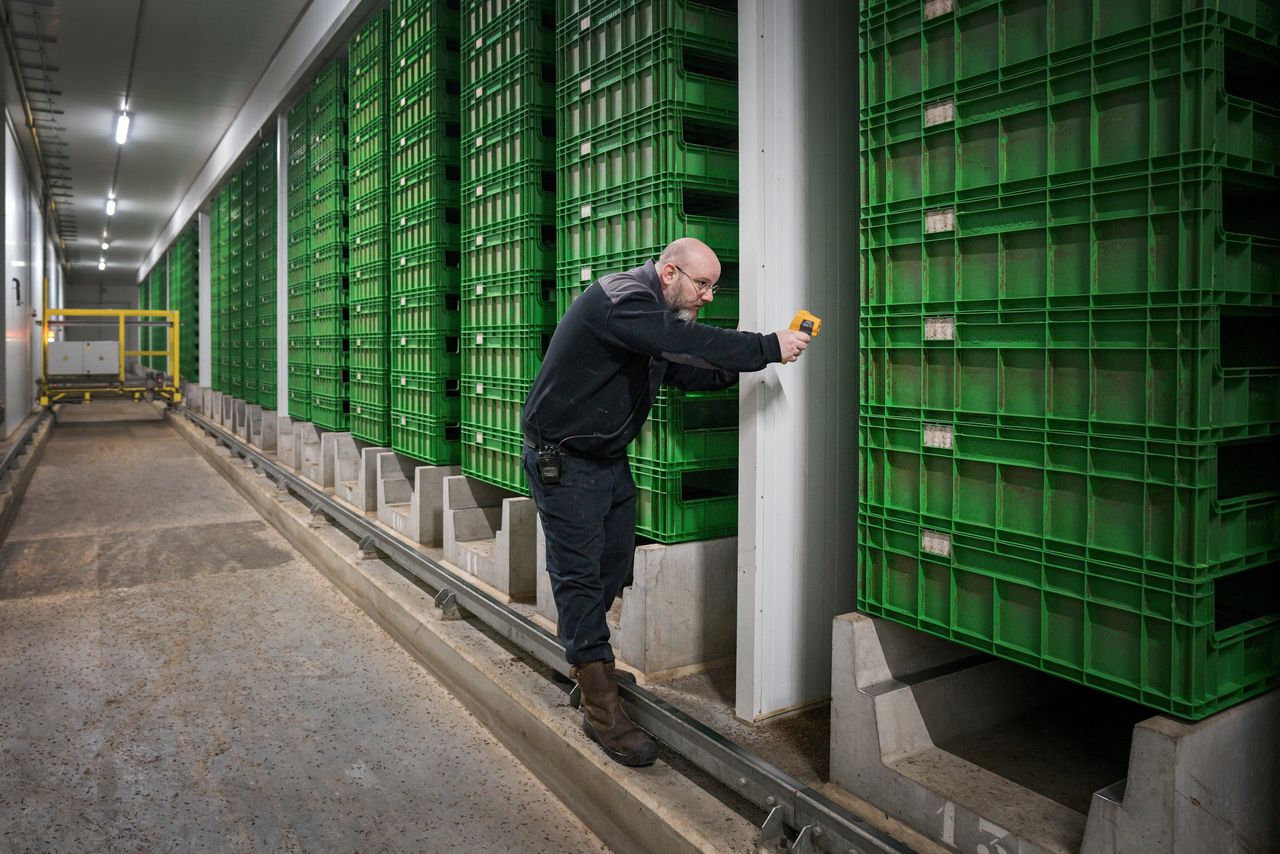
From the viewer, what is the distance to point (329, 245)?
8727 millimetres

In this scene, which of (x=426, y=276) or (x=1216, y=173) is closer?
(x=1216, y=173)

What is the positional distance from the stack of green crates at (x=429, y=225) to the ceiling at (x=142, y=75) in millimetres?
3719

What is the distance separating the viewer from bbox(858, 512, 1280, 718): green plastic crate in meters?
2.02

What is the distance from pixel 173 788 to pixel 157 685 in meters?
1.20

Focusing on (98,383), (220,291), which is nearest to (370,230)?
(220,291)

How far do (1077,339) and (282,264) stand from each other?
1006 centimetres

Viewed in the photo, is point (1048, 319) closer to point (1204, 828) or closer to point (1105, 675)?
point (1105, 675)

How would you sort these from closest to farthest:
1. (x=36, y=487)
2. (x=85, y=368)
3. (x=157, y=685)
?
1. (x=157, y=685)
2. (x=36, y=487)
3. (x=85, y=368)

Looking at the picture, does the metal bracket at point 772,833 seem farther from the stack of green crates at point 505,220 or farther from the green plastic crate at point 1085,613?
the stack of green crates at point 505,220

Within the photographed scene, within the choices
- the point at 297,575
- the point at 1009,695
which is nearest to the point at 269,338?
the point at 297,575

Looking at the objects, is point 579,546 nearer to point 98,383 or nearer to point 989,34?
point 989,34

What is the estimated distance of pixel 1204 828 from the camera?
202 cm

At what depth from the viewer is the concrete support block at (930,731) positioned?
7.52 ft

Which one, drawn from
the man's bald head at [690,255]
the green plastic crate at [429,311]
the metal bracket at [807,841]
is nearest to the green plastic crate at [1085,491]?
the man's bald head at [690,255]
